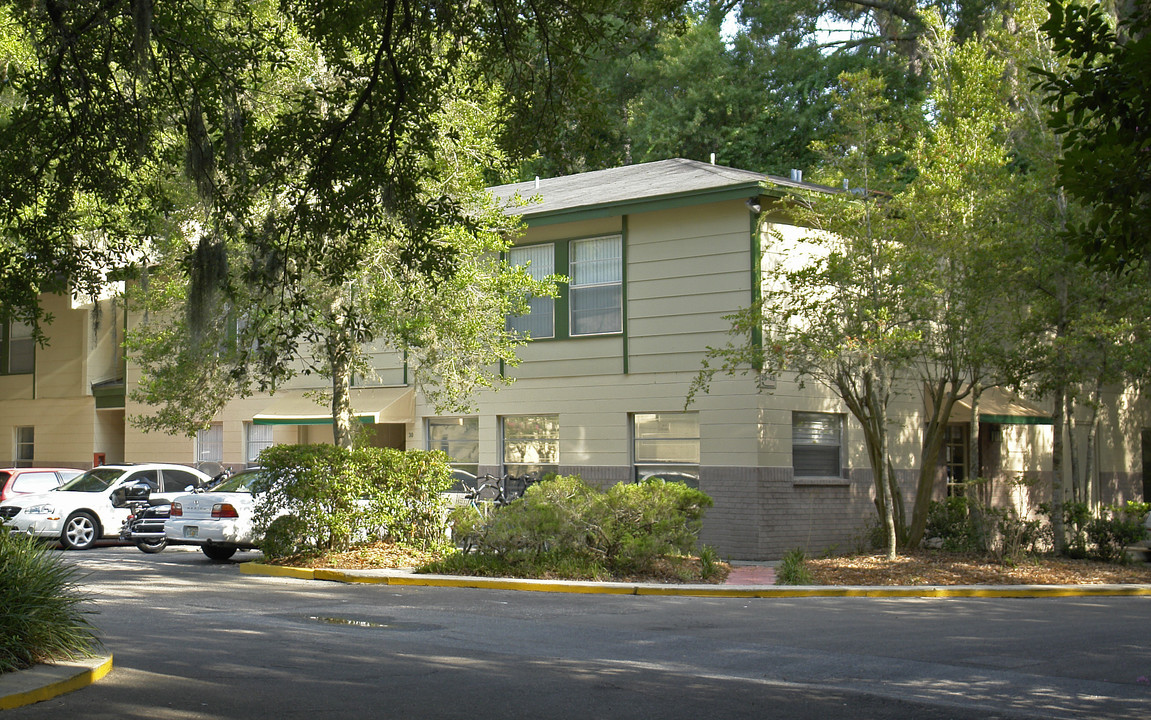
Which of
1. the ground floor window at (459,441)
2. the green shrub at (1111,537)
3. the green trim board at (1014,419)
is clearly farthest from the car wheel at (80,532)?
the green shrub at (1111,537)

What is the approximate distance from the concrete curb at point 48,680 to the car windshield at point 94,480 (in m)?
14.1

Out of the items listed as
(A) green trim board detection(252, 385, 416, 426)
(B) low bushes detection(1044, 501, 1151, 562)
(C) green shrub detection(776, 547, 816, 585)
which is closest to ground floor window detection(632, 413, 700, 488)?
(C) green shrub detection(776, 547, 816, 585)

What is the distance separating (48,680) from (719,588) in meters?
9.12

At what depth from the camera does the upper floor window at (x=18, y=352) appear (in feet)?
110

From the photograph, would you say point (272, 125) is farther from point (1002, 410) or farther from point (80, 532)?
point (1002, 410)

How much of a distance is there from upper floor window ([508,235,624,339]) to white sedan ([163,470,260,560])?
235 inches

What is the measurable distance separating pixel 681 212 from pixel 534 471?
232 inches

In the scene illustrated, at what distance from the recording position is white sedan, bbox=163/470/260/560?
18.5 m

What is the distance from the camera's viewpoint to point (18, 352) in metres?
33.9

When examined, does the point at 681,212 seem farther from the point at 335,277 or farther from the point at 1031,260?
the point at 335,277

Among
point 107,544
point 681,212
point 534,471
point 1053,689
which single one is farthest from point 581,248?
point 1053,689

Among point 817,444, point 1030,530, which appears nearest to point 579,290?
point 817,444

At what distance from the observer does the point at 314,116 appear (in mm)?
11477

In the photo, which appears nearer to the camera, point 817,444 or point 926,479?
point 926,479
